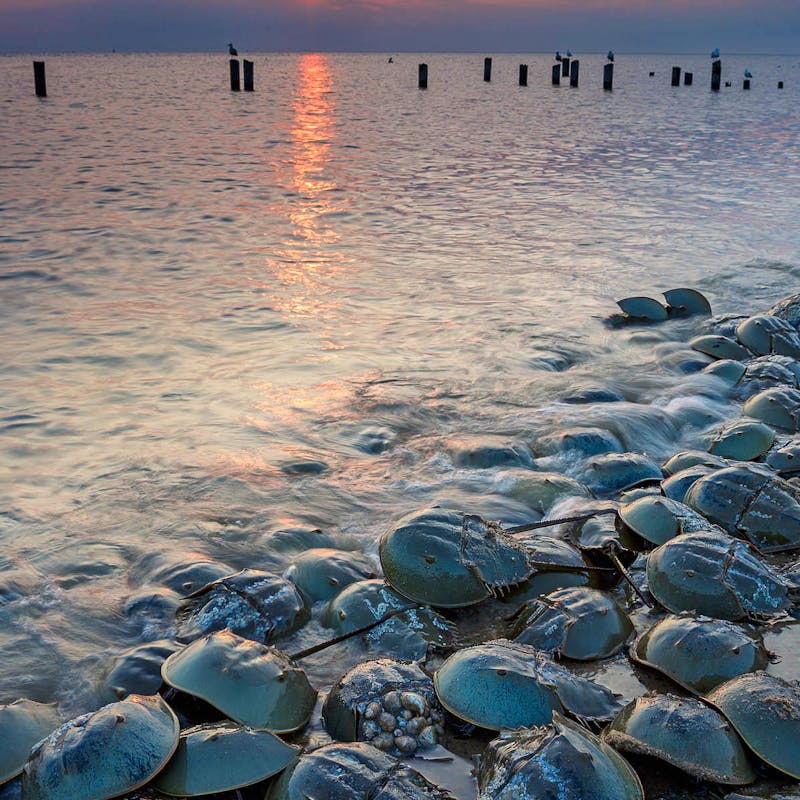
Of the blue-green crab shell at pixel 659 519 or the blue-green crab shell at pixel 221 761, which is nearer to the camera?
the blue-green crab shell at pixel 221 761

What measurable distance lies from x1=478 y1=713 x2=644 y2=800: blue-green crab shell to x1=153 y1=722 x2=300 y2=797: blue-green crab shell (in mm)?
501

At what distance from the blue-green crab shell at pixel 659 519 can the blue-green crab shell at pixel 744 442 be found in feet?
3.02

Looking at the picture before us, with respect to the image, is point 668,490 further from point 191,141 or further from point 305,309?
point 191,141

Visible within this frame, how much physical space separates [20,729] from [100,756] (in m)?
0.35

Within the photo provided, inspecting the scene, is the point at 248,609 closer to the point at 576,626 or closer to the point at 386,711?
the point at 386,711

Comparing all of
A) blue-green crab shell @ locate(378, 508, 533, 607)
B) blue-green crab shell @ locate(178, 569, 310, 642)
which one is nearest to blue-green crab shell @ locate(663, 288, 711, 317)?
blue-green crab shell @ locate(378, 508, 533, 607)

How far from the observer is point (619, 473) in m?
3.71

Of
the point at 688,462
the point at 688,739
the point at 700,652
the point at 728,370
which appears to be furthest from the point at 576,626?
the point at 728,370

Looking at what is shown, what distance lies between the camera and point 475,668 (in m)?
2.15

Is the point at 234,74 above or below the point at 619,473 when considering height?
above

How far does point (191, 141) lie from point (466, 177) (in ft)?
22.5

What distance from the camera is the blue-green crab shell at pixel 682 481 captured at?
3.38 meters

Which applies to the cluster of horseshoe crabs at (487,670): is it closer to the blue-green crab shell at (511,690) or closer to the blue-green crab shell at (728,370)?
the blue-green crab shell at (511,690)

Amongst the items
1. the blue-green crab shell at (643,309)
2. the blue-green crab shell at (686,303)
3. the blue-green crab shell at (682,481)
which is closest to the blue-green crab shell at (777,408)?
the blue-green crab shell at (682,481)
